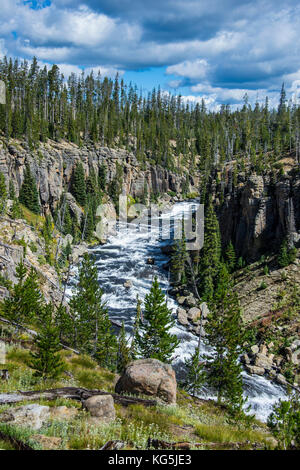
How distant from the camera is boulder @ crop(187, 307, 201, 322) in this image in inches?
1751

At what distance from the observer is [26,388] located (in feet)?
36.6

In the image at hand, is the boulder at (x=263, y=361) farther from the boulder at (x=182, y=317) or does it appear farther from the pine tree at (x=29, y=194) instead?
the pine tree at (x=29, y=194)

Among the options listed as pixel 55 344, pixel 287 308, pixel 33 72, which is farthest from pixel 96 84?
pixel 55 344

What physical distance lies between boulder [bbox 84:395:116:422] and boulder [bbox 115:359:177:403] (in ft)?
13.5

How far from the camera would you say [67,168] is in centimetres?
8569

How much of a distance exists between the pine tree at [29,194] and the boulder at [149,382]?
60.8m

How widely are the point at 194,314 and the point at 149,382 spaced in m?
32.8

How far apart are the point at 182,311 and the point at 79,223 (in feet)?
130

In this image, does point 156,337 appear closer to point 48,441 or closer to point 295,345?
point 295,345

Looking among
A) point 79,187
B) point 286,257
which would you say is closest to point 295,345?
point 286,257

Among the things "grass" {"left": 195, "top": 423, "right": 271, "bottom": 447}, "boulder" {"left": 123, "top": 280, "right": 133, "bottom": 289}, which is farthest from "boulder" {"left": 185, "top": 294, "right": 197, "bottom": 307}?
"grass" {"left": 195, "top": 423, "right": 271, "bottom": 447}

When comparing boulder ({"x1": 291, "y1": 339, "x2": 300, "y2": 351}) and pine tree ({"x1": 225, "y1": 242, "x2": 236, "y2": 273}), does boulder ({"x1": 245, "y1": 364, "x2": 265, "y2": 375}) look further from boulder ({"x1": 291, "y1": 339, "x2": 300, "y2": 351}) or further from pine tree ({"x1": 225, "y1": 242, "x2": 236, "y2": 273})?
pine tree ({"x1": 225, "y1": 242, "x2": 236, "y2": 273})

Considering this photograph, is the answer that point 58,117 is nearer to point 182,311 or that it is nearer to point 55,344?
point 182,311

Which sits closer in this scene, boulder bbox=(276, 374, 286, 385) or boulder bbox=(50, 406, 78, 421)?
boulder bbox=(50, 406, 78, 421)
